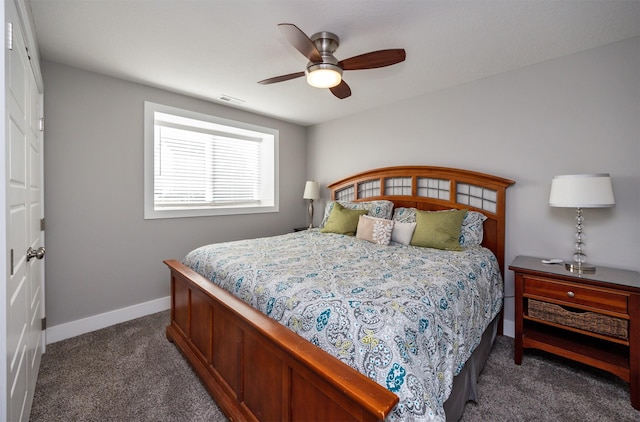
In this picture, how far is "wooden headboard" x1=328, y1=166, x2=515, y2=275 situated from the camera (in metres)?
2.67

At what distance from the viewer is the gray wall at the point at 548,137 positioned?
2.12 m

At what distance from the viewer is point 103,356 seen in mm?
2229

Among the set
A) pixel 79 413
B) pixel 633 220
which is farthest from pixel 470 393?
pixel 79 413

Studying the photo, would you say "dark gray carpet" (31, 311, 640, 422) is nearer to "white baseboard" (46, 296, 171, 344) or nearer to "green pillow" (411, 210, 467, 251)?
"white baseboard" (46, 296, 171, 344)

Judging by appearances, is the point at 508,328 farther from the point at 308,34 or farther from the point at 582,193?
the point at 308,34

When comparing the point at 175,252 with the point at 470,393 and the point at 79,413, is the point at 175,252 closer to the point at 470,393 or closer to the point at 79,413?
the point at 79,413

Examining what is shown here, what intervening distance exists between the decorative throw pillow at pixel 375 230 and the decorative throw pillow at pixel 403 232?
65 mm

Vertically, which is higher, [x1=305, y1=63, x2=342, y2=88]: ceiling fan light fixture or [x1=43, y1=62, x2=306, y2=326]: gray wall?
[x1=305, y1=63, x2=342, y2=88]: ceiling fan light fixture

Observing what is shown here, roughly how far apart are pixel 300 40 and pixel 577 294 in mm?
2502

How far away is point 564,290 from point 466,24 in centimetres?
199

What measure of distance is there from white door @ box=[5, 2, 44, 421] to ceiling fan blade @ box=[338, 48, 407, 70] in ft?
Answer: 5.78

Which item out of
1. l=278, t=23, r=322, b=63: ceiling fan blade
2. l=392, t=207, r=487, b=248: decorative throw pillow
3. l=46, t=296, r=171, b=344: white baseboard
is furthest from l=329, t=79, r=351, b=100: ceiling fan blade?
l=46, t=296, r=171, b=344: white baseboard

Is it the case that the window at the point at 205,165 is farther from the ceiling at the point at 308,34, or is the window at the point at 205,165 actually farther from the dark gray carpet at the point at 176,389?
the dark gray carpet at the point at 176,389

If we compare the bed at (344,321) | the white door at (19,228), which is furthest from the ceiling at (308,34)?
the bed at (344,321)
